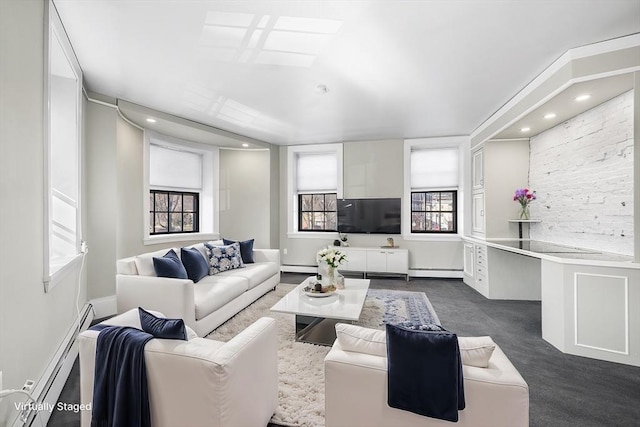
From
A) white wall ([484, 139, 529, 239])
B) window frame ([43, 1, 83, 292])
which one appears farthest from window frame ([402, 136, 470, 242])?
window frame ([43, 1, 83, 292])

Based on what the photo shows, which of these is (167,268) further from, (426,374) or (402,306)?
(402,306)

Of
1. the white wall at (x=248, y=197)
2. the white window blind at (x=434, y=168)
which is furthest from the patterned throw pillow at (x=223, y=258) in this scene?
the white window blind at (x=434, y=168)

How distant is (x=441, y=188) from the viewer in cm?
565

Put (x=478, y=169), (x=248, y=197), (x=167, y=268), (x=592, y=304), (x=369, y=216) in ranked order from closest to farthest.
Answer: (x=592, y=304) → (x=167, y=268) → (x=478, y=169) → (x=369, y=216) → (x=248, y=197)

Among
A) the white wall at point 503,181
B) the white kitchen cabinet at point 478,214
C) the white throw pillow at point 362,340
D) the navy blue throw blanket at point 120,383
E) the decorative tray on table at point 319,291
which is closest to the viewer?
the navy blue throw blanket at point 120,383

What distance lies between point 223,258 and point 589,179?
4446 millimetres

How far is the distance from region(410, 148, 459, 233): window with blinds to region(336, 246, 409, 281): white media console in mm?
742

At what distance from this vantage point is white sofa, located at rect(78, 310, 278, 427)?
1299mm

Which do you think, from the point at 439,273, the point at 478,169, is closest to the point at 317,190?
the point at 439,273

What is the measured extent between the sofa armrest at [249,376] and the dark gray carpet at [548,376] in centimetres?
116

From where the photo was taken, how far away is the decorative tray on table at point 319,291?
3112mm

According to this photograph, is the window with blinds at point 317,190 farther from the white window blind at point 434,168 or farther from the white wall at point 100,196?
the white wall at point 100,196

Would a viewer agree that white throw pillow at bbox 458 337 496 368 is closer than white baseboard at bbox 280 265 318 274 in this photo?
Yes

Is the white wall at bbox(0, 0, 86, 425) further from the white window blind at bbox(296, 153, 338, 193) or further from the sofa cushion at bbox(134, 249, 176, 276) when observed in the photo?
the white window blind at bbox(296, 153, 338, 193)
